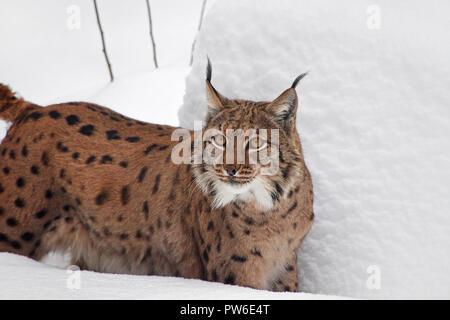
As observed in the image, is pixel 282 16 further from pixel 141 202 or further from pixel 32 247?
pixel 32 247

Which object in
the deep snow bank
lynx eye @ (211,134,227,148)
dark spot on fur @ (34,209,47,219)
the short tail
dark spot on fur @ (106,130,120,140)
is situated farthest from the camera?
the short tail

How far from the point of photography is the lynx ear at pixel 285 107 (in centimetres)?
259

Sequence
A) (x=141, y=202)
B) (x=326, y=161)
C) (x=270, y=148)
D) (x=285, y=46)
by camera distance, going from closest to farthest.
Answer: (x=270, y=148) < (x=141, y=202) < (x=326, y=161) < (x=285, y=46)

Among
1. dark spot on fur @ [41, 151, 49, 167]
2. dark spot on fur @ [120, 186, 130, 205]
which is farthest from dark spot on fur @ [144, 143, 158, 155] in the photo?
dark spot on fur @ [41, 151, 49, 167]

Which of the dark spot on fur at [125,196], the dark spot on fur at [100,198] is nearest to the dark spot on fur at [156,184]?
the dark spot on fur at [125,196]

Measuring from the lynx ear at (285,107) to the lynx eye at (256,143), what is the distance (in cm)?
15

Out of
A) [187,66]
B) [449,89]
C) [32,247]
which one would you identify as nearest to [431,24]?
[449,89]

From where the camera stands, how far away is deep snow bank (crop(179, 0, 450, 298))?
119 inches

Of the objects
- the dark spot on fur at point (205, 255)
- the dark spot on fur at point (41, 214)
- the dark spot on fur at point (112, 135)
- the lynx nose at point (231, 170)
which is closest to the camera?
the lynx nose at point (231, 170)

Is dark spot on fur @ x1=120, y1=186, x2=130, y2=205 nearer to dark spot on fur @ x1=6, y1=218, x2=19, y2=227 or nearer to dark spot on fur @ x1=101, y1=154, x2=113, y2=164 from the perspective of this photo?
dark spot on fur @ x1=101, y1=154, x2=113, y2=164

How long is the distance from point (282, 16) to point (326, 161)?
102cm

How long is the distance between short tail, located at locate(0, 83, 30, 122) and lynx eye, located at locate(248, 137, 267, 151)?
1675mm

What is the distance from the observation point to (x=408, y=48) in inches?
131

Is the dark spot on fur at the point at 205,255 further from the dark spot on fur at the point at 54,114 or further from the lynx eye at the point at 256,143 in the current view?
the dark spot on fur at the point at 54,114
